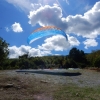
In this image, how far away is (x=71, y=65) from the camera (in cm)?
10175

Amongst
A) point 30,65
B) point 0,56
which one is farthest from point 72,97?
point 30,65

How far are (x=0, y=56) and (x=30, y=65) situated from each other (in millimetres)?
43799

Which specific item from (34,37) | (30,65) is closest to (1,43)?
(34,37)

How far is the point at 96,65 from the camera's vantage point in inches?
2557

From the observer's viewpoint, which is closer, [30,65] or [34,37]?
[34,37]

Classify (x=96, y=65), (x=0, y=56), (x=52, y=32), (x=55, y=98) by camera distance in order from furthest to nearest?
(x=96, y=65), (x=0, y=56), (x=52, y=32), (x=55, y=98)

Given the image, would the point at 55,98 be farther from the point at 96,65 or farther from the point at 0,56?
the point at 96,65

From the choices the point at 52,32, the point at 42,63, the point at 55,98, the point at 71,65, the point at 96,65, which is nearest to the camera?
the point at 55,98

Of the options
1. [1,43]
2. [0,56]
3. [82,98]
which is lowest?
[82,98]

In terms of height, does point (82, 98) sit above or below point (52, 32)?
below

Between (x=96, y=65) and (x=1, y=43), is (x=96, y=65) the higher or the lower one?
the lower one

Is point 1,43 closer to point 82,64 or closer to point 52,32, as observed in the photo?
point 52,32

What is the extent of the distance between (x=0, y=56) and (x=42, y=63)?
6160 cm

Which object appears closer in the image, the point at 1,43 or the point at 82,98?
the point at 82,98
